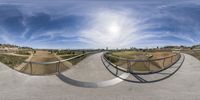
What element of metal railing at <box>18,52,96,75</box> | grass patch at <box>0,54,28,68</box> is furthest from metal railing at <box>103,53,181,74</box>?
grass patch at <box>0,54,28,68</box>

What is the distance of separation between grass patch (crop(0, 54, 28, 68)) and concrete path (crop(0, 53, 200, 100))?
22 centimetres

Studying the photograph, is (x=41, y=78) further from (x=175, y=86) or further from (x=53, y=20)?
(x=175, y=86)

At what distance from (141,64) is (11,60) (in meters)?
5.86

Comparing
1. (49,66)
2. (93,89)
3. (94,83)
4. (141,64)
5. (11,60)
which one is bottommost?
(93,89)

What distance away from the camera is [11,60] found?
11930mm

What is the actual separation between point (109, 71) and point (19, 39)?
4234 mm

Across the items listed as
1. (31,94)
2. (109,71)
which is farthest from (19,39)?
(109,71)

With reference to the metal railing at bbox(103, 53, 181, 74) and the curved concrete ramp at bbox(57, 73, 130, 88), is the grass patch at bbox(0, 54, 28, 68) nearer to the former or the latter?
the curved concrete ramp at bbox(57, 73, 130, 88)

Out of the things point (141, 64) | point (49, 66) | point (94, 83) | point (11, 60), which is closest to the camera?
point (94, 83)

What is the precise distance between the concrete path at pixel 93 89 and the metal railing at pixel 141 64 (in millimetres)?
612

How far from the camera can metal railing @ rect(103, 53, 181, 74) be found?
11.5 metres

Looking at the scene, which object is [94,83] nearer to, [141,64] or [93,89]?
[93,89]

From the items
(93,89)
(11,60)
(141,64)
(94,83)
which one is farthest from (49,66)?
(141,64)

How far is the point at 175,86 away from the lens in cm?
1091
